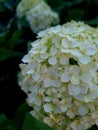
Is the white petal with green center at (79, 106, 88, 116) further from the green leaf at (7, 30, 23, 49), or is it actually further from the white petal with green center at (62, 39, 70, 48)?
the green leaf at (7, 30, 23, 49)

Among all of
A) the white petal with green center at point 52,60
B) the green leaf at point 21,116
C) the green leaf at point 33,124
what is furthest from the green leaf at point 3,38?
the green leaf at point 33,124

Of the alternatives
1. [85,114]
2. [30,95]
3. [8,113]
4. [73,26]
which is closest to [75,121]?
[85,114]

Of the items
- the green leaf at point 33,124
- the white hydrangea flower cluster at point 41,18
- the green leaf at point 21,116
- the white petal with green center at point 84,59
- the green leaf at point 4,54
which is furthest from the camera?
the white hydrangea flower cluster at point 41,18

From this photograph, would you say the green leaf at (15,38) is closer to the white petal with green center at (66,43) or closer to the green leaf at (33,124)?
the white petal with green center at (66,43)

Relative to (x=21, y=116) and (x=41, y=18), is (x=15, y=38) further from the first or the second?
(x=21, y=116)

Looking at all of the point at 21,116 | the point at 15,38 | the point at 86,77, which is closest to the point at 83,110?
the point at 86,77

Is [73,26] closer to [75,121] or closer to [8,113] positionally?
[75,121]

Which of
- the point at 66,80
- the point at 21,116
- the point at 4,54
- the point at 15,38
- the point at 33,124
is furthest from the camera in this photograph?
the point at 15,38
